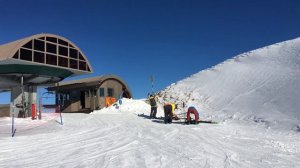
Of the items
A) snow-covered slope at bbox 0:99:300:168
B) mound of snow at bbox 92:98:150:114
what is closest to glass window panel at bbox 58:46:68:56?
mound of snow at bbox 92:98:150:114

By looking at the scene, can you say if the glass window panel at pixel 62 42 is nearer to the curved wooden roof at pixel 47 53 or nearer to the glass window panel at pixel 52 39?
the curved wooden roof at pixel 47 53

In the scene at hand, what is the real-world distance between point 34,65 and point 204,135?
15955mm

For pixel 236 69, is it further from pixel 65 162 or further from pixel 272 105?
pixel 65 162

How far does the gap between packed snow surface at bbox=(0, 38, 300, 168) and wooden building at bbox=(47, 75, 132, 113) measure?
480cm

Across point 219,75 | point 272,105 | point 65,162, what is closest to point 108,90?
point 219,75

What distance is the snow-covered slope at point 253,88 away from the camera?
755 inches

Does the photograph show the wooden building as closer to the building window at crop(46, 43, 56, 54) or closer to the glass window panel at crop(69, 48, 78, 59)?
the glass window panel at crop(69, 48, 78, 59)

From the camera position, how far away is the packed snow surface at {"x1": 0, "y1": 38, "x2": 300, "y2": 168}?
9359mm

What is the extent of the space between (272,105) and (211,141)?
29.1 ft

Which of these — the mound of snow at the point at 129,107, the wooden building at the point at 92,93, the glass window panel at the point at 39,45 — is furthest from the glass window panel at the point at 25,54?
the wooden building at the point at 92,93

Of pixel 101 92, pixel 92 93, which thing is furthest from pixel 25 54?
pixel 101 92

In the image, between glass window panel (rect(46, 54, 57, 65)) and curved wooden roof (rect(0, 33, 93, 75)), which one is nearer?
curved wooden roof (rect(0, 33, 93, 75))

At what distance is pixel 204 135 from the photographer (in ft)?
46.9

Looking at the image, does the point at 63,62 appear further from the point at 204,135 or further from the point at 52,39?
the point at 204,135
